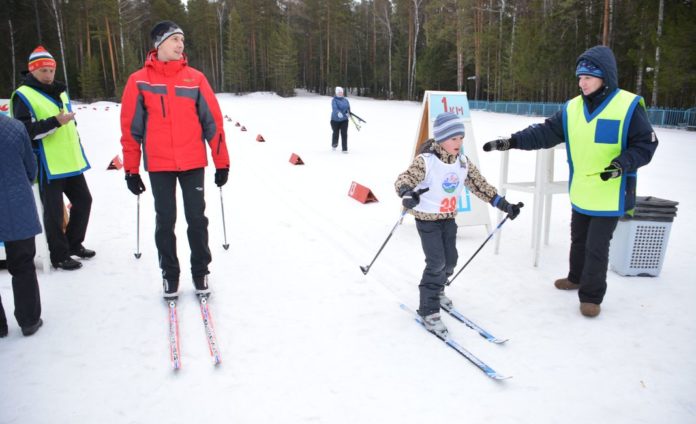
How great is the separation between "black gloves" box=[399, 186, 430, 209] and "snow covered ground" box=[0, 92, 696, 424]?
0.96 metres

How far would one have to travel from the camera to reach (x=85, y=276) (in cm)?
453

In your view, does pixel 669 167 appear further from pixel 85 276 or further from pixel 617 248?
pixel 85 276

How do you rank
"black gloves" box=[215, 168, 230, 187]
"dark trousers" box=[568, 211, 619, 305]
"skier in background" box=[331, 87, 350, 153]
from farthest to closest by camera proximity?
"skier in background" box=[331, 87, 350, 153] → "black gloves" box=[215, 168, 230, 187] → "dark trousers" box=[568, 211, 619, 305]

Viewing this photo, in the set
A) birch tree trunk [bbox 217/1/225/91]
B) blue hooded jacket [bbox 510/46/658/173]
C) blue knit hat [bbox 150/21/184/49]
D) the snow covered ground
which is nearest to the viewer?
the snow covered ground

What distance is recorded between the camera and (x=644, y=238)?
4.41 metres

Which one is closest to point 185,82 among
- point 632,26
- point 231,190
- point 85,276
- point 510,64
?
point 85,276

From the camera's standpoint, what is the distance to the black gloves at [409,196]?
3301 mm

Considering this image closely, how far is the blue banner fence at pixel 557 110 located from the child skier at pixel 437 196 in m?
19.1

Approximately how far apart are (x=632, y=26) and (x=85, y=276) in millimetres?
31304

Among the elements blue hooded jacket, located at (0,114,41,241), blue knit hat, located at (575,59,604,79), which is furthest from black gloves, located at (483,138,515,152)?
blue hooded jacket, located at (0,114,41,241)

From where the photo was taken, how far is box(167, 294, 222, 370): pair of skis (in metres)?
3.08

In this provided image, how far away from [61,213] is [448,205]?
357 centimetres

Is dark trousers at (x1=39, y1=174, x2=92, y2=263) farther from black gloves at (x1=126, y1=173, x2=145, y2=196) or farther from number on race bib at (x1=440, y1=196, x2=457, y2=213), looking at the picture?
number on race bib at (x1=440, y1=196, x2=457, y2=213)

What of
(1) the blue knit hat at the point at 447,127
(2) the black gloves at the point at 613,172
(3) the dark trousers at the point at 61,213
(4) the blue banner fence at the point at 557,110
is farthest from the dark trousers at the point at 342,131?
(4) the blue banner fence at the point at 557,110
